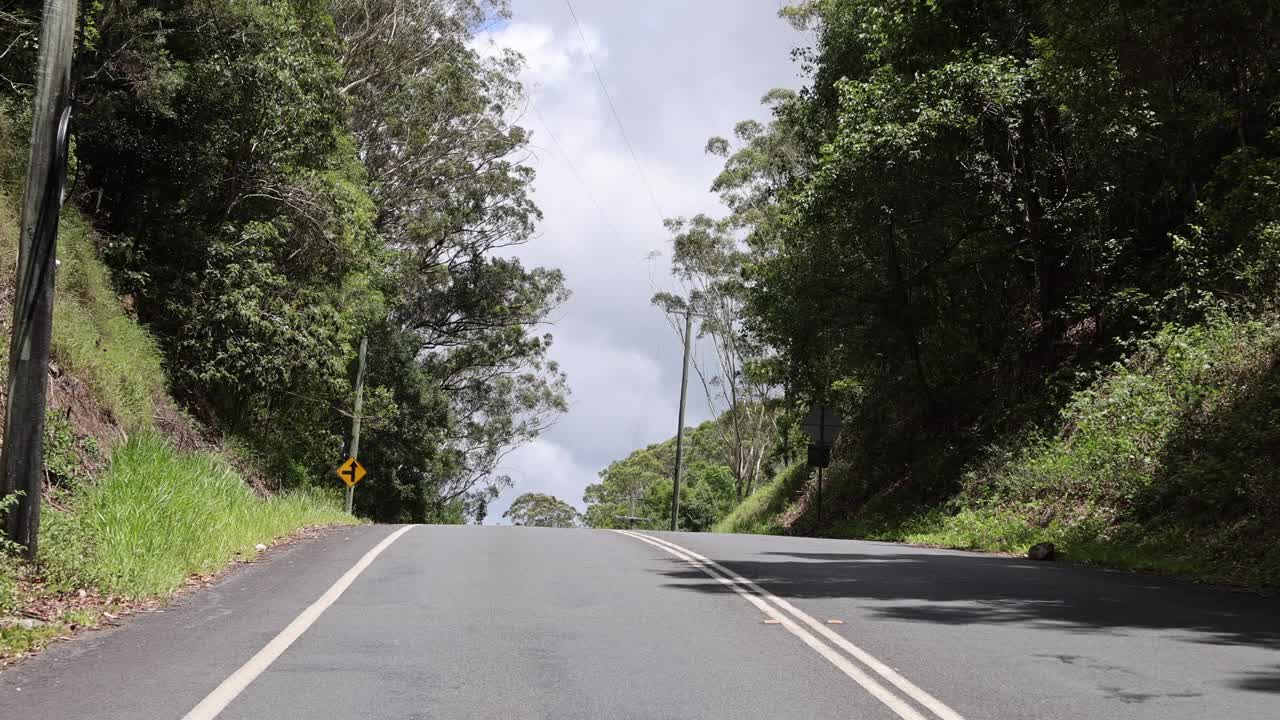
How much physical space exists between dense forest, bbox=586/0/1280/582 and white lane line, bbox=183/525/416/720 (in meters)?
9.45

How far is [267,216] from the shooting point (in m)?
23.9

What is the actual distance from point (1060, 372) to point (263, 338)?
54.3ft

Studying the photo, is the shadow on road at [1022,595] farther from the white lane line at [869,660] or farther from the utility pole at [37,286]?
the utility pole at [37,286]

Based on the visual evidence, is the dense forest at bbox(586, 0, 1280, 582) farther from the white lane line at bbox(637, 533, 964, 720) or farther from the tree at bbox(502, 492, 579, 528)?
the tree at bbox(502, 492, 579, 528)

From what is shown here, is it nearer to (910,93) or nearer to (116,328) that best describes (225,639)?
(116,328)

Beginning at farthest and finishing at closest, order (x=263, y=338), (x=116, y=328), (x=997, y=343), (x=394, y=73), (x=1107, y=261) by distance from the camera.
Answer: (x=394, y=73)
(x=997, y=343)
(x=1107, y=261)
(x=263, y=338)
(x=116, y=328)

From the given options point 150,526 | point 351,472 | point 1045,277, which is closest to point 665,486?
point 351,472

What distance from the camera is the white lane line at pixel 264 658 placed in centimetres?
552

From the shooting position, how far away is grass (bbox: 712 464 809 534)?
39188 millimetres

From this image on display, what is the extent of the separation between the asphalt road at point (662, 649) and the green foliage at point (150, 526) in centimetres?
52

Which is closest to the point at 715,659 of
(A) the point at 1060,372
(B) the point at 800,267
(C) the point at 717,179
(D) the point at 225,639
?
(D) the point at 225,639

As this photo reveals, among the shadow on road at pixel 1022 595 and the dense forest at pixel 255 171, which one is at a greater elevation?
the dense forest at pixel 255 171

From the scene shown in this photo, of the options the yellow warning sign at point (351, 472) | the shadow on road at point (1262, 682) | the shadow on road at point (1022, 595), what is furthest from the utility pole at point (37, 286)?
the yellow warning sign at point (351, 472)

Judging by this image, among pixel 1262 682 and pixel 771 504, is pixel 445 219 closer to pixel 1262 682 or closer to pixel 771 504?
pixel 771 504
